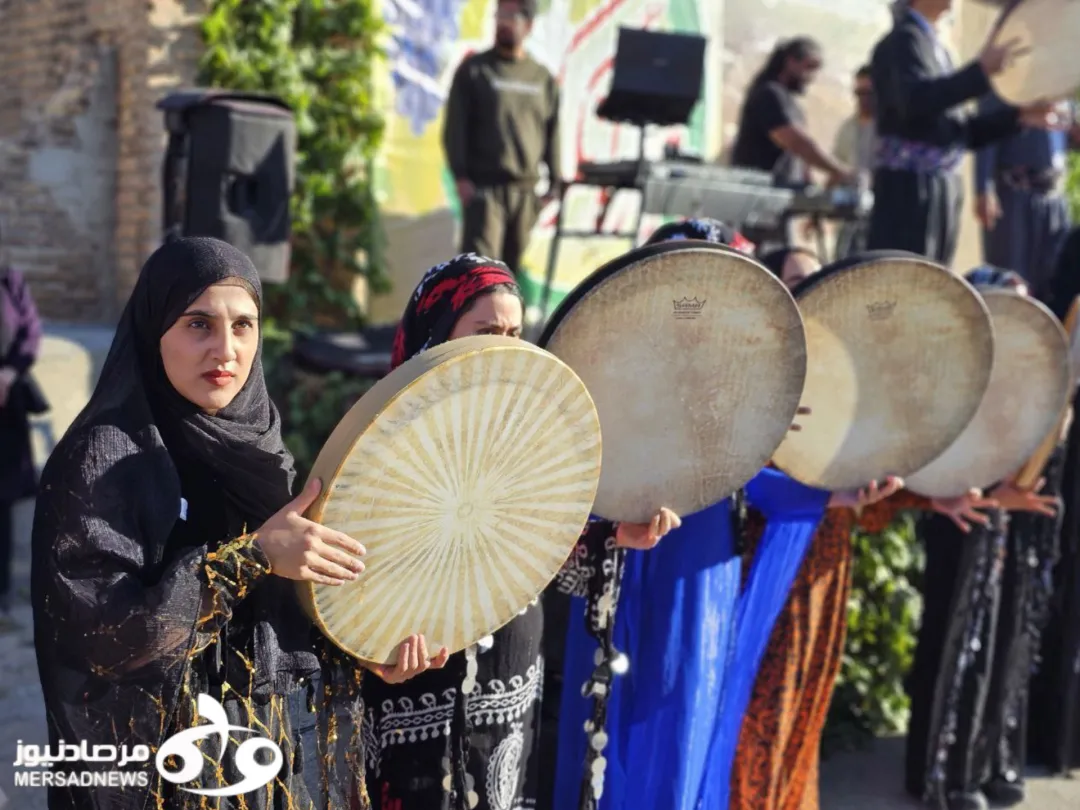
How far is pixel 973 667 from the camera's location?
3582mm

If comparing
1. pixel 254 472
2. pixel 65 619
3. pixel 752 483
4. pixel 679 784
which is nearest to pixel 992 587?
pixel 752 483

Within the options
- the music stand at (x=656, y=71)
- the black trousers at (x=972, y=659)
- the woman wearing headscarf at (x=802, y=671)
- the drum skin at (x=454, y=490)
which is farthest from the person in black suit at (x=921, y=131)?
the drum skin at (x=454, y=490)

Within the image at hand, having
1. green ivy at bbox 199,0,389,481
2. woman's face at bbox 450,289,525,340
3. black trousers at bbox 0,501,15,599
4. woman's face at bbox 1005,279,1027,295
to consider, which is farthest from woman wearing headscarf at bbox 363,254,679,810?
green ivy at bbox 199,0,389,481

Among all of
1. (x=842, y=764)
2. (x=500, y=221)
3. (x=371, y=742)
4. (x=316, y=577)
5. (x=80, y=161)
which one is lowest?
(x=842, y=764)

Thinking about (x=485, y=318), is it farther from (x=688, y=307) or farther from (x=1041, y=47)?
(x=1041, y=47)

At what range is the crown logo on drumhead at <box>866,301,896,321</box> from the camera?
2561 millimetres

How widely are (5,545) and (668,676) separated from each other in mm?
3204

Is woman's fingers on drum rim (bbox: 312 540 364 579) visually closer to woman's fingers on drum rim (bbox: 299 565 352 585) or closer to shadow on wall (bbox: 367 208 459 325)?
woman's fingers on drum rim (bbox: 299 565 352 585)

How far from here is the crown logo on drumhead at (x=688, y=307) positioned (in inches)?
86.6

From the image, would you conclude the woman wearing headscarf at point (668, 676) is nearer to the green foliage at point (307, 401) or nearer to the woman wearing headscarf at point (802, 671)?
the woman wearing headscarf at point (802, 671)

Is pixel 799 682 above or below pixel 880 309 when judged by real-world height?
below

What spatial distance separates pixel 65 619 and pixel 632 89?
4.60 m

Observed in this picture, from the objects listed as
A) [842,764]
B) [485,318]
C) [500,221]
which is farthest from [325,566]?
[500,221]

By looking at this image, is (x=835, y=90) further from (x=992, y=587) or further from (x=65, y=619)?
(x=65, y=619)
